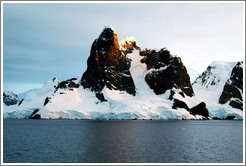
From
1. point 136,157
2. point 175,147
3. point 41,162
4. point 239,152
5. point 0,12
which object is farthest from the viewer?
point 175,147

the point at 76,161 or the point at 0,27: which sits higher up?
the point at 0,27

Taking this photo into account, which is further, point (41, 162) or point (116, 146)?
point (116, 146)

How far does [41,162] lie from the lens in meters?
45.8

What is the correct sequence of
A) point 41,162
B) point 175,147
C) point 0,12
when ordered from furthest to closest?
point 175,147 → point 41,162 → point 0,12

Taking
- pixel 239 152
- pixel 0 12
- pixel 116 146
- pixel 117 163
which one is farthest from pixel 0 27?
pixel 239 152

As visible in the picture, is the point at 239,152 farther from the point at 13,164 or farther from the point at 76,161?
the point at 13,164

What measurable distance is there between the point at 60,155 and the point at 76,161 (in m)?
6.17

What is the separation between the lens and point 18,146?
200 ft

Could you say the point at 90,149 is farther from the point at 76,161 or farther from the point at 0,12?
the point at 0,12

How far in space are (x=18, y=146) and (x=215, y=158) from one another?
139 ft

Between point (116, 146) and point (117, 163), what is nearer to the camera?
point (117, 163)

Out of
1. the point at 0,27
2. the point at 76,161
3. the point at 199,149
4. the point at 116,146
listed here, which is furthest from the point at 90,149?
the point at 0,27

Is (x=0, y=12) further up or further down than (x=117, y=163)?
further up

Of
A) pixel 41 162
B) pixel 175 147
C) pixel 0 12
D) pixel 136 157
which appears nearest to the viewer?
pixel 0 12
